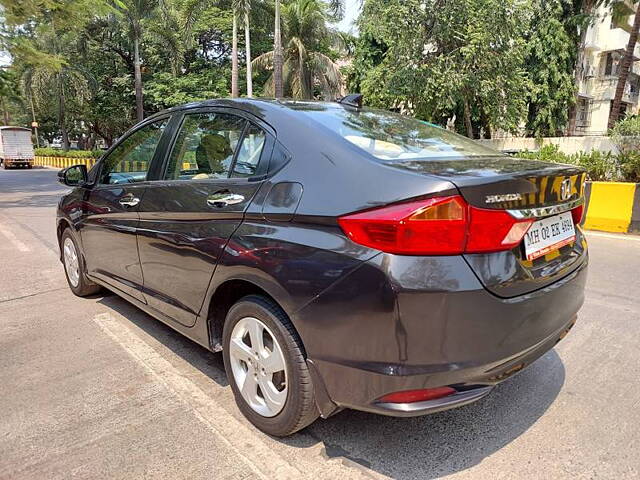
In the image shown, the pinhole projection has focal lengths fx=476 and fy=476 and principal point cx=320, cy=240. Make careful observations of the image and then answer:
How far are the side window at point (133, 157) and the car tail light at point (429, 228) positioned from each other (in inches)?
79.2

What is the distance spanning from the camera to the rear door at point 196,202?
7.92 ft

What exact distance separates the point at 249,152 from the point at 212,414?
1418 millimetres

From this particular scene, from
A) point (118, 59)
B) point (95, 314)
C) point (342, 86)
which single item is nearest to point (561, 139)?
point (342, 86)

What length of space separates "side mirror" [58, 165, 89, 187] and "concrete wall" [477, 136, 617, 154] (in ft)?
49.0

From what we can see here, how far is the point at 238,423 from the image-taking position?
2.48 meters

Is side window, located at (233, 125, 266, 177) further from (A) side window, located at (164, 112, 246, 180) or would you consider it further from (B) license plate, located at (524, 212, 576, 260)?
(B) license plate, located at (524, 212, 576, 260)

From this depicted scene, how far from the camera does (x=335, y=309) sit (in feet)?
6.23

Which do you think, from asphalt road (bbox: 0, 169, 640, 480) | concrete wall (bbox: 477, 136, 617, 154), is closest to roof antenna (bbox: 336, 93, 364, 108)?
asphalt road (bbox: 0, 169, 640, 480)

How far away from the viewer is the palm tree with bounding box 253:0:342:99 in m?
23.6

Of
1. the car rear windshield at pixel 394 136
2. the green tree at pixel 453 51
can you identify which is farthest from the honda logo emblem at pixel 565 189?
the green tree at pixel 453 51

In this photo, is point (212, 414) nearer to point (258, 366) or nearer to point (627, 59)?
point (258, 366)

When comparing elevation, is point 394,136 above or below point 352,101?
below

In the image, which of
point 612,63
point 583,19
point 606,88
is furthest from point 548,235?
point 612,63

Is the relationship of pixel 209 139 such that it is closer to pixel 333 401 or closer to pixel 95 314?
pixel 333 401
